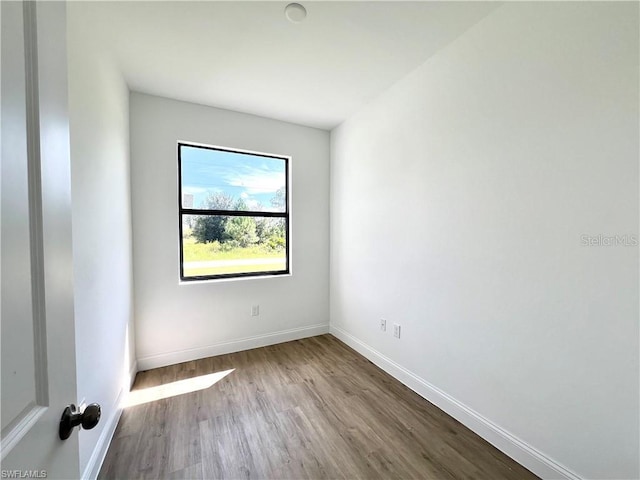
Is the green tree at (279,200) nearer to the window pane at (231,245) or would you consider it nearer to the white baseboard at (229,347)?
the window pane at (231,245)

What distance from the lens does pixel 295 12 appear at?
1567mm

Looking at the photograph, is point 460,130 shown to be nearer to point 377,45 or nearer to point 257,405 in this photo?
point 377,45

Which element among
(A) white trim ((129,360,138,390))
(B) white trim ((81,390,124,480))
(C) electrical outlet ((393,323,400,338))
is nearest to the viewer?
(B) white trim ((81,390,124,480))

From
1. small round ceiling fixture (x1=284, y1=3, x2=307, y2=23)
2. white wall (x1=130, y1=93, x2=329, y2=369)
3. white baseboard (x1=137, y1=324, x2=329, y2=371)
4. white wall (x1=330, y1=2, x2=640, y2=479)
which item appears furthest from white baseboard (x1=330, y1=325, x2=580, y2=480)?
small round ceiling fixture (x1=284, y1=3, x2=307, y2=23)

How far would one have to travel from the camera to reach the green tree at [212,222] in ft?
9.17

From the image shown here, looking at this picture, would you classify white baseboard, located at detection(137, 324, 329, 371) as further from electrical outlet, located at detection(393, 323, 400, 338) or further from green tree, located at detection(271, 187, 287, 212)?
green tree, located at detection(271, 187, 287, 212)

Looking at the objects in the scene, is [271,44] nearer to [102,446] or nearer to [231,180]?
[231,180]

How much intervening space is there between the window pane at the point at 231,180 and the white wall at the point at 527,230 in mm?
1452

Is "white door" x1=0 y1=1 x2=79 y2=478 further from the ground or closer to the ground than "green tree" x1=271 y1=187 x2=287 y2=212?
closer to the ground

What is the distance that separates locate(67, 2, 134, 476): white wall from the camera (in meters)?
1.28

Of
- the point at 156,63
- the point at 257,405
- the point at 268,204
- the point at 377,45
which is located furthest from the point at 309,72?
the point at 257,405

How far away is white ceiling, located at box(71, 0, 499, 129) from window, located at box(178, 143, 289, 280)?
650mm

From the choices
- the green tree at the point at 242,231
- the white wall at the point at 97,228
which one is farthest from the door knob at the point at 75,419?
the green tree at the point at 242,231

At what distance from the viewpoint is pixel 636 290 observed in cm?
115
